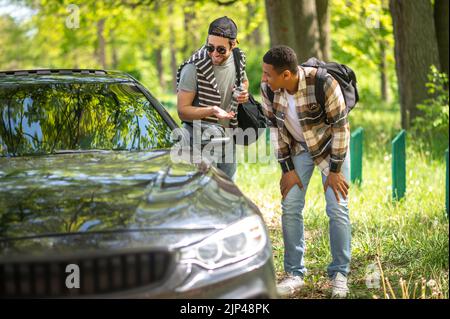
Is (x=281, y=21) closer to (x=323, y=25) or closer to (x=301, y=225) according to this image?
(x=323, y=25)

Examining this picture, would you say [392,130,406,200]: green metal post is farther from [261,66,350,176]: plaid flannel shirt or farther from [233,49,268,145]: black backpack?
[261,66,350,176]: plaid flannel shirt

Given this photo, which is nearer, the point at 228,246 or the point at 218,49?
the point at 228,246

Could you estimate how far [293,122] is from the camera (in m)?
5.17

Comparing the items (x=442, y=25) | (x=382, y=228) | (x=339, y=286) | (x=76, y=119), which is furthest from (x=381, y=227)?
(x=442, y=25)

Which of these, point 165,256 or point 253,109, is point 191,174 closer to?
point 165,256

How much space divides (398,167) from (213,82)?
3.06 m

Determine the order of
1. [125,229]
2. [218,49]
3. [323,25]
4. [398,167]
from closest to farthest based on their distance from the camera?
[125,229] < [218,49] < [398,167] < [323,25]

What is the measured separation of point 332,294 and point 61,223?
2.17 m

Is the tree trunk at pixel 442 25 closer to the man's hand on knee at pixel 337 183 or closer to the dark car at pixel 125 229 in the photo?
the man's hand on knee at pixel 337 183

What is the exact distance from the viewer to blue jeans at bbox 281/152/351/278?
5098mm

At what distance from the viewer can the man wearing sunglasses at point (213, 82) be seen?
5.58 metres

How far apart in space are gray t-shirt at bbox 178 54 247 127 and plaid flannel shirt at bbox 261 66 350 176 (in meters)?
0.65

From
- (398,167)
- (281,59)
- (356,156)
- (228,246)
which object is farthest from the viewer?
(356,156)

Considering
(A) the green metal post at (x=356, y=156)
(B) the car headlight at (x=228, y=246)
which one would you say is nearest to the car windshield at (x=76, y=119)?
(B) the car headlight at (x=228, y=246)
